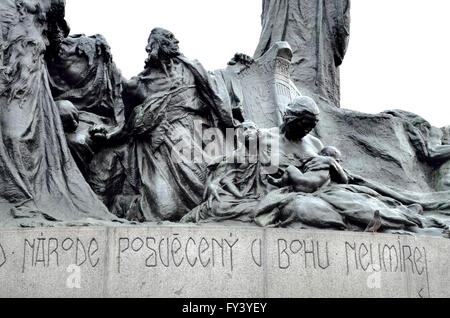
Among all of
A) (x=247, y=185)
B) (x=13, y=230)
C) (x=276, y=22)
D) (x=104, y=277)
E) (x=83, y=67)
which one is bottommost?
(x=104, y=277)

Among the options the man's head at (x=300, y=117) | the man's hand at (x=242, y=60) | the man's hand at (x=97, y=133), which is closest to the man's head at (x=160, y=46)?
the man's hand at (x=97, y=133)

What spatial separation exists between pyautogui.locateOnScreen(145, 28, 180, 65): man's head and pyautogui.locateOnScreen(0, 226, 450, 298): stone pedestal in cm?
340

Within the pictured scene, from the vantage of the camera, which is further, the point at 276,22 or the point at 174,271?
the point at 276,22

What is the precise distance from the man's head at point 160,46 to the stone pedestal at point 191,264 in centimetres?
340

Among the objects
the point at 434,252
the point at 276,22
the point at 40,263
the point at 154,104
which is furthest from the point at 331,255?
the point at 276,22

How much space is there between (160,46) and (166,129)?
1184mm

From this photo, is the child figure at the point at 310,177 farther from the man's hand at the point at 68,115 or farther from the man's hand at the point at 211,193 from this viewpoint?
the man's hand at the point at 68,115

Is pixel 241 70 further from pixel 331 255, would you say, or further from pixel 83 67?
pixel 331 255

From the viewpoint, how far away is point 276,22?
12.4 meters

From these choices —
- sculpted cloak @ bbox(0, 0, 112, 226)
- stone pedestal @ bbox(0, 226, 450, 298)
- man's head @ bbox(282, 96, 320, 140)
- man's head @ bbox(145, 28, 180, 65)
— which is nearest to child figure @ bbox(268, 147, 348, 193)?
man's head @ bbox(282, 96, 320, 140)

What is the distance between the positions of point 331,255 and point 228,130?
120 inches

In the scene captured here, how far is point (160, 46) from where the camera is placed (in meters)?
10.2

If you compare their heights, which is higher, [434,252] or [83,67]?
[83,67]

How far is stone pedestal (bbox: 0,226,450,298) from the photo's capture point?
284 inches
